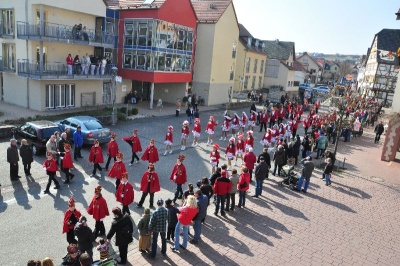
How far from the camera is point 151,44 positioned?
89.4 ft

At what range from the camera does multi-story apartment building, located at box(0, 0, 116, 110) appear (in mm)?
21641

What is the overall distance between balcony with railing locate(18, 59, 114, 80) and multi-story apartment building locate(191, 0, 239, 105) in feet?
37.0

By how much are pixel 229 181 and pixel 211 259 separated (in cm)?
277

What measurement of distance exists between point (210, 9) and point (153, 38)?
A: 35.0ft

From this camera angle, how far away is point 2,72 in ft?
81.2

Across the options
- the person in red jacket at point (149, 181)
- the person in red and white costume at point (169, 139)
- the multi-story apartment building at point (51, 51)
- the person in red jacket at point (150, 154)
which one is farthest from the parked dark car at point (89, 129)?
the person in red jacket at point (149, 181)

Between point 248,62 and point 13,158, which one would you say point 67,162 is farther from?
point 248,62

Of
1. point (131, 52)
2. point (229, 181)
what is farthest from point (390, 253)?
point (131, 52)

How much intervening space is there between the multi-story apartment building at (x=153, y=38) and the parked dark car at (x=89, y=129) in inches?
476

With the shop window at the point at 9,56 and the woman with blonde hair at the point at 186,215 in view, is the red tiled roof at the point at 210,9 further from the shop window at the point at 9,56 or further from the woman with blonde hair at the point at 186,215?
the woman with blonde hair at the point at 186,215

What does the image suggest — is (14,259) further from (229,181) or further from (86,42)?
(86,42)

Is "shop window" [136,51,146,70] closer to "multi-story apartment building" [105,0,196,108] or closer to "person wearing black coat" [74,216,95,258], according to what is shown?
"multi-story apartment building" [105,0,196,108]

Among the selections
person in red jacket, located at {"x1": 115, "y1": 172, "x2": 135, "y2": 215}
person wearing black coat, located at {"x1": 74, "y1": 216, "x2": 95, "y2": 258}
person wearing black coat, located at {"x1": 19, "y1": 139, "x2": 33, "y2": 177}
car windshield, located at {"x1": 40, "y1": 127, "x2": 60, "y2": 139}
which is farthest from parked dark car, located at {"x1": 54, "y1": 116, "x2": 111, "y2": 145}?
person wearing black coat, located at {"x1": 74, "y1": 216, "x2": 95, "y2": 258}

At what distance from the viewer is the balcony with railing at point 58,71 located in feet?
70.3
